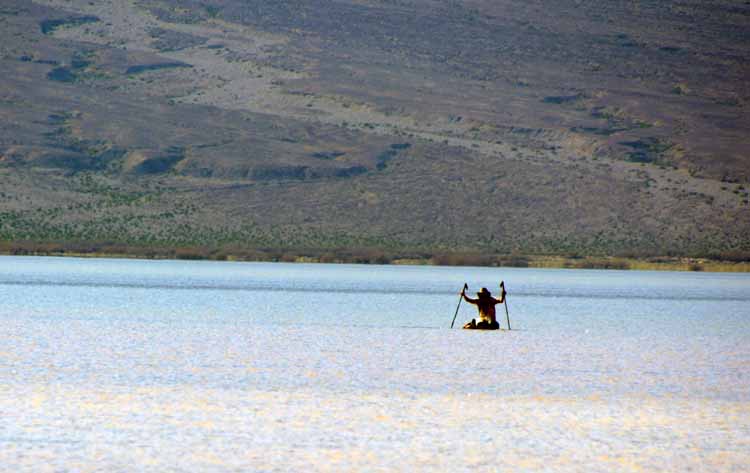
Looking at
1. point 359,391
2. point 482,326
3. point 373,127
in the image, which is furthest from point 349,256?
point 359,391

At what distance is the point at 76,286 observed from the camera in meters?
40.5

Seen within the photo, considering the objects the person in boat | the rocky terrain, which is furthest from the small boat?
the rocky terrain

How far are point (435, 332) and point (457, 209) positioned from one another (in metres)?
64.8

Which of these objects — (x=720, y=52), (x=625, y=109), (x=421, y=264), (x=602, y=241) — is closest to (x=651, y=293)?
(x=421, y=264)

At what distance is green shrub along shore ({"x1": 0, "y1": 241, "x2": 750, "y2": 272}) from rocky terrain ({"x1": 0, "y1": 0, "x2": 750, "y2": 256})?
94 centimetres

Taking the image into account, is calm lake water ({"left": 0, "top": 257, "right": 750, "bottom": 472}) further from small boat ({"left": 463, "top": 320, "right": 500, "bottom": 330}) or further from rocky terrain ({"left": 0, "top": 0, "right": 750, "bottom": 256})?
rocky terrain ({"left": 0, "top": 0, "right": 750, "bottom": 256})

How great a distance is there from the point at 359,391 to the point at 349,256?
65741mm

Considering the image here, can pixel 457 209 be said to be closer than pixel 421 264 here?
No

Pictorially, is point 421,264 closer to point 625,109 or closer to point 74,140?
point 74,140

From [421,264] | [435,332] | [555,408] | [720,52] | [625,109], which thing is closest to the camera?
[555,408]

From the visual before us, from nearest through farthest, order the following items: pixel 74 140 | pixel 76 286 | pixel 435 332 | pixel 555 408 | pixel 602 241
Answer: pixel 555 408
pixel 435 332
pixel 76 286
pixel 602 241
pixel 74 140

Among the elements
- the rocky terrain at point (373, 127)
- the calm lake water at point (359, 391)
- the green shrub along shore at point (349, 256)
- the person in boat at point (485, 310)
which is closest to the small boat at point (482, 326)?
the person in boat at point (485, 310)

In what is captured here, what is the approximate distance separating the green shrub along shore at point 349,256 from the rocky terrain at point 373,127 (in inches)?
37.1

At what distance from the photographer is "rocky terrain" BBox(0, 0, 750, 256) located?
3423 inches
